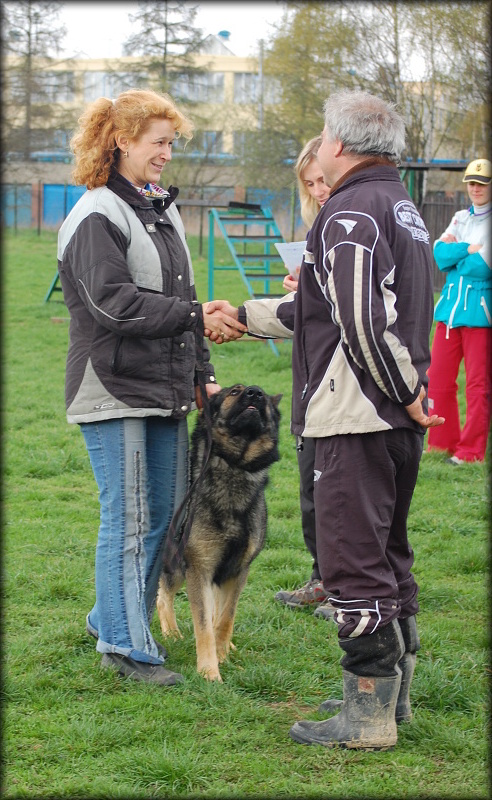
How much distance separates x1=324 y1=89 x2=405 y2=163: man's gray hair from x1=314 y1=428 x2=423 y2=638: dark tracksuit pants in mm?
1067

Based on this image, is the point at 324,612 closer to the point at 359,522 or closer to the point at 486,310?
the point at 359,522

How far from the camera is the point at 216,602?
13.6ft

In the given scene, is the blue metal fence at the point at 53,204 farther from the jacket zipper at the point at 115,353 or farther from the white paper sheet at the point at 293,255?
the jacket zipper at the point at 115,353

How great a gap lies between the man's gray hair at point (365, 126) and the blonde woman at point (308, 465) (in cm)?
119

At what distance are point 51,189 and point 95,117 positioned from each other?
29450mm

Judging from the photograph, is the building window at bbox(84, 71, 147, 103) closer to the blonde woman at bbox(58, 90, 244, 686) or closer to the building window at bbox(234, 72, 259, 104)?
the building window at bbox(234, 72, 259, 104)

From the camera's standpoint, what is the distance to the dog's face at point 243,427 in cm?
402

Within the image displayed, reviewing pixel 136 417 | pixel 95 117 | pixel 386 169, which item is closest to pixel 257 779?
pixel 136 417

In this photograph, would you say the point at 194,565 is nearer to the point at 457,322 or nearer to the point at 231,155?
the point at 457,322

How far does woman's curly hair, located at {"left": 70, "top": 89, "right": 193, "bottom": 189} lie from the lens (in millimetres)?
3557

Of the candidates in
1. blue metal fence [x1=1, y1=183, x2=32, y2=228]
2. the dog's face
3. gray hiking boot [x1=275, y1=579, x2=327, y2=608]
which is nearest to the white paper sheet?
the dog's face

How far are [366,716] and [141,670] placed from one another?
1050 mm

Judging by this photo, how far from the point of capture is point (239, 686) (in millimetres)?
3748

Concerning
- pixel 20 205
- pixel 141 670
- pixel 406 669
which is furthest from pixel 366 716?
pixel 20 205
